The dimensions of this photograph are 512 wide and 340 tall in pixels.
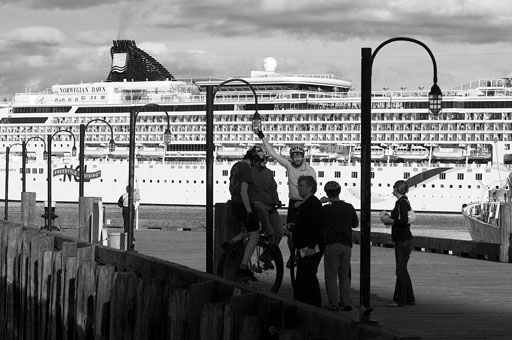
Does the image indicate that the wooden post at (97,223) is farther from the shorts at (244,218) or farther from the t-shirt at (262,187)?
the t-shirt at (262,187)

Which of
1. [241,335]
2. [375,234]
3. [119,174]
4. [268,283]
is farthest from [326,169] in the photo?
[241,335]

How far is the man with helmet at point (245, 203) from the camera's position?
435 inches

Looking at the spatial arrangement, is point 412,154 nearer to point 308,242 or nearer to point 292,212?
point 292,212

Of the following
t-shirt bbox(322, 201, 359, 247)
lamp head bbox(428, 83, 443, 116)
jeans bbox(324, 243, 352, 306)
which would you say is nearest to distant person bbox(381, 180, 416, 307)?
jeans bbox(324, 243, 352, 306)

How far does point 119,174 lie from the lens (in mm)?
67812

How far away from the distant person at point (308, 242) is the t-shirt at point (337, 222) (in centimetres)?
35

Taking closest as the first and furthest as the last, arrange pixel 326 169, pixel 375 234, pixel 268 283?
pixel 268 283, pixel 375 234, pixel 326 169

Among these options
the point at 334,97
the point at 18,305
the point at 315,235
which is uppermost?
the point at 334,97

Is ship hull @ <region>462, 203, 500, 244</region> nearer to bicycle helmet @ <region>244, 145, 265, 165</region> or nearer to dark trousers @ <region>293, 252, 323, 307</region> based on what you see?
bicycle helmet @ <region>244, 145, 265, 165</region>

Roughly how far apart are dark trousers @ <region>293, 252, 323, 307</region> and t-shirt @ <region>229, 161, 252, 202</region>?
1.77 m

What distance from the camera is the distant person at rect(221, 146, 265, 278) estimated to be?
11047mm

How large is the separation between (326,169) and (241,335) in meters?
55.7

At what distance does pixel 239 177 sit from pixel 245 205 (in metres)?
0.30

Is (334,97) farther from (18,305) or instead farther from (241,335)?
(241,335)
